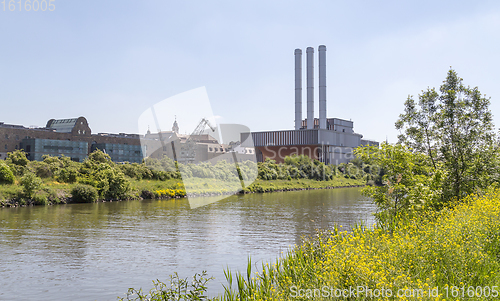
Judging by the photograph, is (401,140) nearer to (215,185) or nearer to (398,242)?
(398,242)

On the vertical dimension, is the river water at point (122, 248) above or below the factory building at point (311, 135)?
below

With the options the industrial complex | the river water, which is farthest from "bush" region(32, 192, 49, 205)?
the industrial complex

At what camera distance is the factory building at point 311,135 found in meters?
99.9

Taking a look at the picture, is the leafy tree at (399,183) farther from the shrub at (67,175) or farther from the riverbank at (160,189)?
the shrub at (67,175)

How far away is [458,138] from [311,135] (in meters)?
86.8

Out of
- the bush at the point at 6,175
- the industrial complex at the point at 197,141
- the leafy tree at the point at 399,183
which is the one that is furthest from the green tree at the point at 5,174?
the leafy tree at the point at 399,183

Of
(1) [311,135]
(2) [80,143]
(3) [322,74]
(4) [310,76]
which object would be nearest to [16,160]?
(2) [80,143]

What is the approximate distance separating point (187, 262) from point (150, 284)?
2.83 meters

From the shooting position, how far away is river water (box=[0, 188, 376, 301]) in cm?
1254

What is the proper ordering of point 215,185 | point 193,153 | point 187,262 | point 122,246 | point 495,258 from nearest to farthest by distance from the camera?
point 495,258 < point 187,262 < point 122,246 < point 215,185 < point 193,153

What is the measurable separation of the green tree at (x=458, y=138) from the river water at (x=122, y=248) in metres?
4.74

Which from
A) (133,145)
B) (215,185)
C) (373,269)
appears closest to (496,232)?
(373,269)

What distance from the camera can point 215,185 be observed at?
5691cm

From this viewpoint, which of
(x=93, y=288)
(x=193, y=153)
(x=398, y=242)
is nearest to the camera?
(x=398, y=242)
